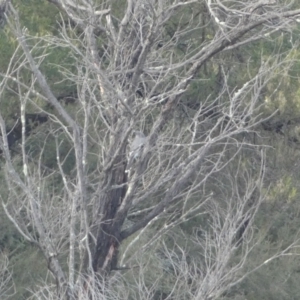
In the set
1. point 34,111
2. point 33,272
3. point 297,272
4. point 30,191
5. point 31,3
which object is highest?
point 30,191

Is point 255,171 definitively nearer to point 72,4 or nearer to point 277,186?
point 277,186

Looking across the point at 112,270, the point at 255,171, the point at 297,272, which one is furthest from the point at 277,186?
the point at 112,270

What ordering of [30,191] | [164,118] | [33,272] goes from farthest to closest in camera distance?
[33,272] → [164,118] → [30,191]

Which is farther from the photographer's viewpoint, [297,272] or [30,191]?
[297,272]

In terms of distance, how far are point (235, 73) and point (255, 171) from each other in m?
1.10

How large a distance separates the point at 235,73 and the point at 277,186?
1.33 meters

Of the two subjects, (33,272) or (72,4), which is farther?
(33,272)

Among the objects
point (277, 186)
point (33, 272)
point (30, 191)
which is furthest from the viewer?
point (277, 186)

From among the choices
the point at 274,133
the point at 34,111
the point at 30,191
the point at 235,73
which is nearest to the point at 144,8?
the point at 30,191

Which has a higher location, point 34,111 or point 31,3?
point 31,3

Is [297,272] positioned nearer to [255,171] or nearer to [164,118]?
[255,171]

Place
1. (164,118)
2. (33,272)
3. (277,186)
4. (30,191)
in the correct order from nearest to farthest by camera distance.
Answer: (30,191), (164,118), (33,272), (277,186)

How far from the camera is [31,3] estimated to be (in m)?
9.38

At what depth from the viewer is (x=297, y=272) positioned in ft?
31.6
